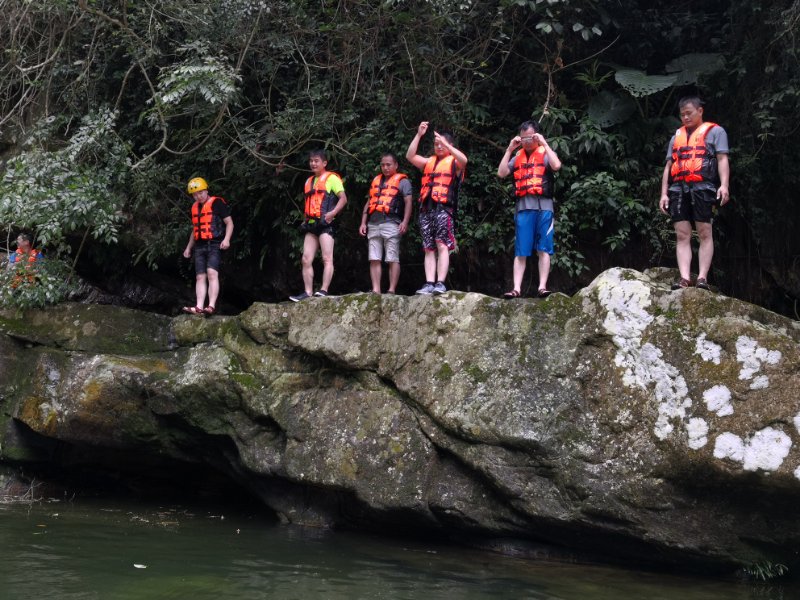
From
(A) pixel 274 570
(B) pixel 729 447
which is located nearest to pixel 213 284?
(A) pixel 274 570

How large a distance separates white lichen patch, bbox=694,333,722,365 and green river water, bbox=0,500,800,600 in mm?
1611

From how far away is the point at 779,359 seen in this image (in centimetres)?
603

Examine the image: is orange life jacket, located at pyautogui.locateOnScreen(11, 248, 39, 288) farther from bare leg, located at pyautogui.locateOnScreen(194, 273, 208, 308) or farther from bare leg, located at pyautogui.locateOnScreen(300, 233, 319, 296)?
bare leg, located at pyautogui.locateOnScreen(300, 233, 319, 296)

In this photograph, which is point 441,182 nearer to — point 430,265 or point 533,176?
point 430,265

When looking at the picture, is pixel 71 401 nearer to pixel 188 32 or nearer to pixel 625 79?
pixel 188 32

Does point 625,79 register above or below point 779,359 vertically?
above

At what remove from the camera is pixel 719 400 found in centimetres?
612

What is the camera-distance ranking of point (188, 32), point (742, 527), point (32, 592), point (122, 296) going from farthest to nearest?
point (122, 296), point (188, 32), point (742, 527), point (32, 592)

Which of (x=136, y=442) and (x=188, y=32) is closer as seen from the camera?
(x=136, y=442)

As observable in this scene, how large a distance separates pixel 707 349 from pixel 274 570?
11.4 feet

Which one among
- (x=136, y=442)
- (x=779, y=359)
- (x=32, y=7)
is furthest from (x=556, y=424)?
(x=32, y=7)

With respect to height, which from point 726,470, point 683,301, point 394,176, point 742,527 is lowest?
point 742,527

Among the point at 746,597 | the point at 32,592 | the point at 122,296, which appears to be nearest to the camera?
the point at 32,592

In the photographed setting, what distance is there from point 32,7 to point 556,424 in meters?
7.53
